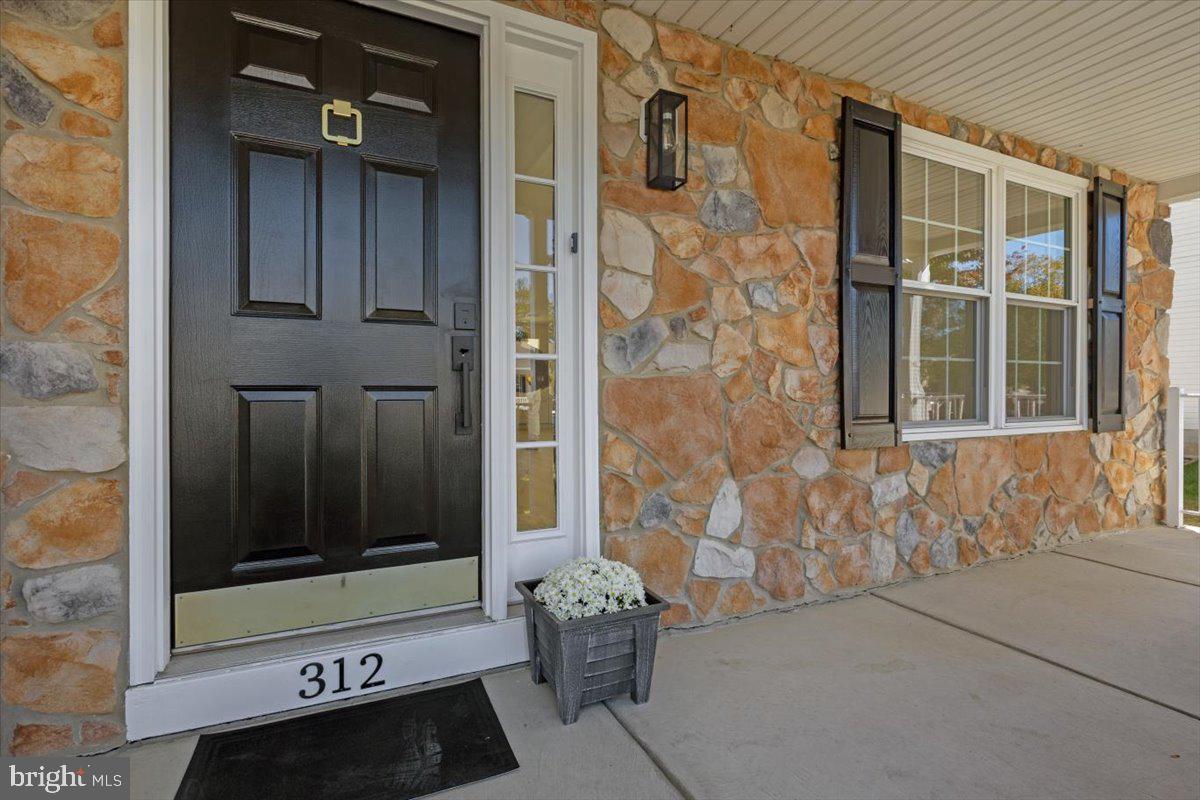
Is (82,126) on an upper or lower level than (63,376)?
upper

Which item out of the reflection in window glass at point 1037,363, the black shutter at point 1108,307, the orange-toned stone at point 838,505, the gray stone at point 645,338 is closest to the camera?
the gray stone at point 645,338

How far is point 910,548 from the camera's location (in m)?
3.08

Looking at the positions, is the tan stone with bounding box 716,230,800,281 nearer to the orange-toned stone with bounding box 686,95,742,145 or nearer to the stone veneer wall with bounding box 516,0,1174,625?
the stone veneer wall with bounding box 516,0,1174,625

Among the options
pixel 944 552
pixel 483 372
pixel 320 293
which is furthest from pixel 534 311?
pixel 944 552

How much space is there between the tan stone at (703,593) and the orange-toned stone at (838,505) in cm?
63

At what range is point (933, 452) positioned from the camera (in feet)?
10.5

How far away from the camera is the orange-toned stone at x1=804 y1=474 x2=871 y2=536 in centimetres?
276

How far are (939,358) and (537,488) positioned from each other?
2588 mm

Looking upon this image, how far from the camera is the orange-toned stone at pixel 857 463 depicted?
284cm

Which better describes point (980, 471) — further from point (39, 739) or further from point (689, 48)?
point (39, 739)

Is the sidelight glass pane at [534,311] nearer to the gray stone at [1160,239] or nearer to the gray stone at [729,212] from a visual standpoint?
the gray stone at [729,212]

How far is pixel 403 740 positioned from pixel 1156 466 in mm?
5545

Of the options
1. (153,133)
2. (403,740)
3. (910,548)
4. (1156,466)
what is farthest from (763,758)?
(1156,466)

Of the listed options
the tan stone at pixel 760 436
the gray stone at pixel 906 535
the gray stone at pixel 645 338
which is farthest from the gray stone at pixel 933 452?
the gray stone at pixel 645 338
